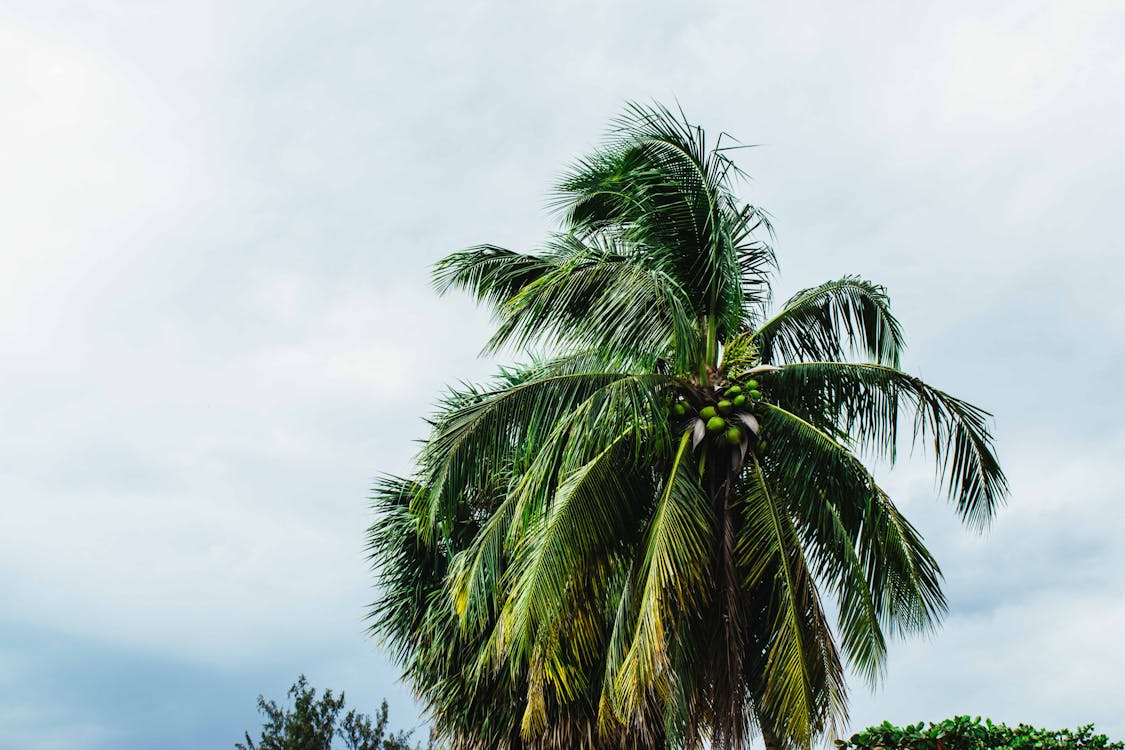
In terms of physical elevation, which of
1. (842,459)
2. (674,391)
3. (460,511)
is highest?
(460,511)

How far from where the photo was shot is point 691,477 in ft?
38.0

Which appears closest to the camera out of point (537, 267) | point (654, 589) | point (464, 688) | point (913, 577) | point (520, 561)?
point (654, 589)

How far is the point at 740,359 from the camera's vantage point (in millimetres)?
12359

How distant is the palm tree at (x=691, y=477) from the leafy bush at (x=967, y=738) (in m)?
2.64

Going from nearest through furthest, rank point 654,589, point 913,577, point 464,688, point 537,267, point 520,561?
1. point 654,589
2. point 913,577
3. point 520,561
4. point 537,267
5. point 464,688

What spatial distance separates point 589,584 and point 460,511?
223 inches

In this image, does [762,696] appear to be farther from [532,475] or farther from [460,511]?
[460,511]

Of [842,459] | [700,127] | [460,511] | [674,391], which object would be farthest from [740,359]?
[460,511]

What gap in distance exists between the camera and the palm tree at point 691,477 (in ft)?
35.5

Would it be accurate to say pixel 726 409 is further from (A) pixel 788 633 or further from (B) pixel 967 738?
(B) pixel 967 738

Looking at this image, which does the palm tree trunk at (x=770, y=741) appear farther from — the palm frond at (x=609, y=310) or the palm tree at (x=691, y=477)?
the palm frond at (x=609, y=310)

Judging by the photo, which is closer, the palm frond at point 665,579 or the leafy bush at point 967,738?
the leafy bush at point 967,738

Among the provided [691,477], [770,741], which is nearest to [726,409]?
[691,477]

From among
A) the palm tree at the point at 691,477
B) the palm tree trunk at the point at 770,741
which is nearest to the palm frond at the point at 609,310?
the palm tree at the point at 691,477
